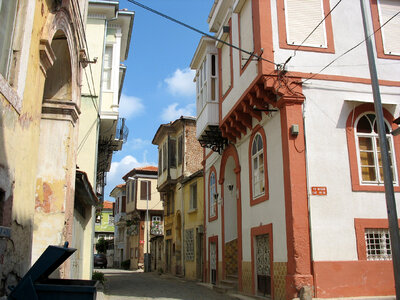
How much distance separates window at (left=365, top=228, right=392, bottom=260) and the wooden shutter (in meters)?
5.31

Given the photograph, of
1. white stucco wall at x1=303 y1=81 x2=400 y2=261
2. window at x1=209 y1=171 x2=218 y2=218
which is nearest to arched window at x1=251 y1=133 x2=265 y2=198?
white stucco wall at x1=303 y1=81 x2=400 y2=261

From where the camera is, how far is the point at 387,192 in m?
7.93

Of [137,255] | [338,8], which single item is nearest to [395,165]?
[338,8]

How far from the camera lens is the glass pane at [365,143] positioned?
38.8ft

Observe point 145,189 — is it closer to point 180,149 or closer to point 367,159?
point 180,149

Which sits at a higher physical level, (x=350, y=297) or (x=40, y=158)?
(x=40, y=158)

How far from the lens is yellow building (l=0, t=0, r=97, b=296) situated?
5.89 meters

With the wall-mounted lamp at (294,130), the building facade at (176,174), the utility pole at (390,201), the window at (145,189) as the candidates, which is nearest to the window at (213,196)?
the building facade at (176,174)

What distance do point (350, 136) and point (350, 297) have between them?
4.17 meters

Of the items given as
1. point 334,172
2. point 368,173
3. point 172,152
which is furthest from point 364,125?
point 172,152

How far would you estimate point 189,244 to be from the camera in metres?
24.5

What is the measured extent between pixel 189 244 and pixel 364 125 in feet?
48.7

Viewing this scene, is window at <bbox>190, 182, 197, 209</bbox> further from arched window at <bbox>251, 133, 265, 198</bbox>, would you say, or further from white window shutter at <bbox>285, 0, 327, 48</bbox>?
white window shutter at <bbox>285, 0, 327, 48</bbox>

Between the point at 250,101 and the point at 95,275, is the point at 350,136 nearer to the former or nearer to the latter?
the point at 250,101
